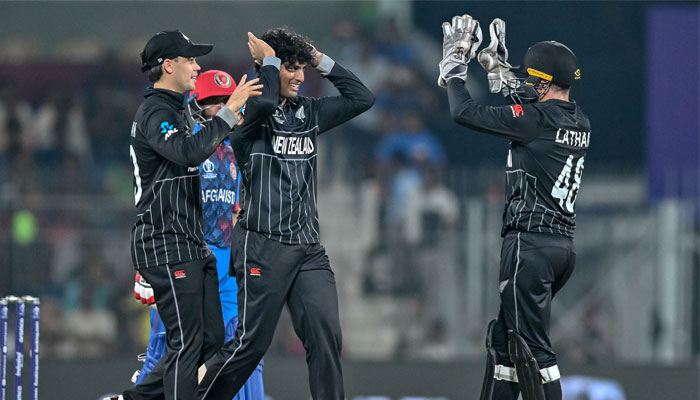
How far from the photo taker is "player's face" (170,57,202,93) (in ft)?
18.2

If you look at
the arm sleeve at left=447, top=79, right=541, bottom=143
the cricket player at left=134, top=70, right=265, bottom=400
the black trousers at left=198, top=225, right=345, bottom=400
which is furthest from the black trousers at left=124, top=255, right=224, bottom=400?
the arm sleeve at left=447, top=79, right=541, bottom=143

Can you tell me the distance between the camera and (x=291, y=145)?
18.3 feet

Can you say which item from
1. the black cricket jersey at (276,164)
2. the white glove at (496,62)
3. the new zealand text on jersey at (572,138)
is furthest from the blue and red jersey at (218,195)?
the new zealand text on jersey at (572,138)

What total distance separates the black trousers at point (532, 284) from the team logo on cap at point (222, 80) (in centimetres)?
203

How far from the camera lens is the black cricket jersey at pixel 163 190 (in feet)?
17.5

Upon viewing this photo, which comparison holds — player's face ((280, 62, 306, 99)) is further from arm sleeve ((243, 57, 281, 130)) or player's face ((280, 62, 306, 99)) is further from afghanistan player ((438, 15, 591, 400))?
afghanistan player ((438, 15, 591, 400))

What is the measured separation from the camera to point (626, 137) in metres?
13.8

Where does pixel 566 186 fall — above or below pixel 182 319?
above

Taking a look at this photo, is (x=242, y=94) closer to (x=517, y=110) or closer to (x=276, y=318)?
(x=276, y=318)

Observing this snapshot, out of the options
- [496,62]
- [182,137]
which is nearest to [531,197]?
[496,62]

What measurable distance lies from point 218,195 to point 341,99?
1.11 meters

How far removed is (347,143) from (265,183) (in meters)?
7.31

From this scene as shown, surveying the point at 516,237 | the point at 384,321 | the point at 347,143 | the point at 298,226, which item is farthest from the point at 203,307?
the point at 347,143

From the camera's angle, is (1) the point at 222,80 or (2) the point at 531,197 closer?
(2) the point at 531,197
